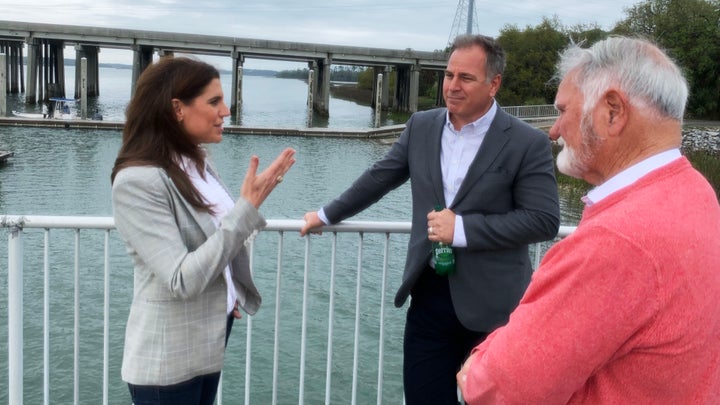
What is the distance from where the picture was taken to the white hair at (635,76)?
141cm

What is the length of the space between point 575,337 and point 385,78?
63247 mm

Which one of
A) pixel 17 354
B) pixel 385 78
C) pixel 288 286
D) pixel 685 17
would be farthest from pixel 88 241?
pixel 385 78

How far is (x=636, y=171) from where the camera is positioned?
1405mm

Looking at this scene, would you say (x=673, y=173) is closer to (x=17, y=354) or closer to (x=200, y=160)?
(x=200, y=160)

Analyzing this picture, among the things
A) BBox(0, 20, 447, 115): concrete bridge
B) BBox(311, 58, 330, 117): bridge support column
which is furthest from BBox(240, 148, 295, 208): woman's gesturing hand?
BBox(311, 58, 330, 117): bridge support column

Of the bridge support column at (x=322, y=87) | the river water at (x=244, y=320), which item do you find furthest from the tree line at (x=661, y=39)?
the river water at (x=244, y=320)

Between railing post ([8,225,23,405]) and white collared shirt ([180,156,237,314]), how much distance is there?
1.03m

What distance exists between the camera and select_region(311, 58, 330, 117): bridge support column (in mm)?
51000

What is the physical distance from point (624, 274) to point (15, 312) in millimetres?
2674

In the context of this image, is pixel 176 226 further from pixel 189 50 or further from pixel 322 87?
pixel 322 87

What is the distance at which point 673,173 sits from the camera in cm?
139

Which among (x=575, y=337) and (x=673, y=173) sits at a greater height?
(x=673, y=173)

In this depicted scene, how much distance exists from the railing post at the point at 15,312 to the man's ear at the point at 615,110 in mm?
2442

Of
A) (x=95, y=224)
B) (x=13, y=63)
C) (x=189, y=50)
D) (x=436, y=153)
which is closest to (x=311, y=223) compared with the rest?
(x=436, y=153)
